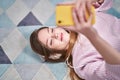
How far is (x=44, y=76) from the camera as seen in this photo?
1221 mm

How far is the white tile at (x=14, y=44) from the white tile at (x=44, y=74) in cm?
15

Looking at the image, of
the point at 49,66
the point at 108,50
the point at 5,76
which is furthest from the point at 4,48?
the point at 108,50

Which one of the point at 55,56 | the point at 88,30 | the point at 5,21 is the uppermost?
the point at 88,30

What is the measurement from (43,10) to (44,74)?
0.36m

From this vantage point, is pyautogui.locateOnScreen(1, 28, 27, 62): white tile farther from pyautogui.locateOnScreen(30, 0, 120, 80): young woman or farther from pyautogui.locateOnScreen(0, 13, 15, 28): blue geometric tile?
pyautogui.locateOnScreen(30, 0, 120, 80): young woman

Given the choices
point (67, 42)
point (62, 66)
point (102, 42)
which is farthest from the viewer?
point (62, 66)

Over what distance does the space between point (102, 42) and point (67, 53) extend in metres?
0.49

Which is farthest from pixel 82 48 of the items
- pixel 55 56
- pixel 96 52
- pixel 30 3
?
pixel 30 3

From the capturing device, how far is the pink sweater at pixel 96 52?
867mm

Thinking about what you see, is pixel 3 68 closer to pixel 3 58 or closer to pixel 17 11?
pixel 3 58

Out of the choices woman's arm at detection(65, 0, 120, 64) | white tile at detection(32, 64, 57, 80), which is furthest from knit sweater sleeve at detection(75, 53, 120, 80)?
white tile at detection(32, 64, 57, 80)

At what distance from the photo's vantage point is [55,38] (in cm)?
108

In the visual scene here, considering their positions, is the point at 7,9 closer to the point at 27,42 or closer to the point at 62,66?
the point at 27,42

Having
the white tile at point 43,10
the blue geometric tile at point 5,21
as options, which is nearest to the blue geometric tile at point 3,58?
the blue geometric tile at point 5,21
